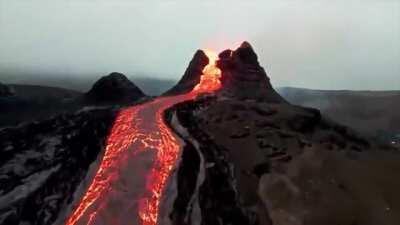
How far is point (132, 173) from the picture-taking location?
37.9 meters

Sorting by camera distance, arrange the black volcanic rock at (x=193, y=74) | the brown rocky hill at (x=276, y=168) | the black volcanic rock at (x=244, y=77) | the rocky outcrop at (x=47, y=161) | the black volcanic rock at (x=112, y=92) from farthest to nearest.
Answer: the black volcanic rock at (x=193, y=74) < the black volcanic rock at (x=112, y=92) < the black volcanic rock at (x=244, y=77) < the brown rocky hill at (x=276, y=168) < the rocky outcrop at (x=47, y=161)

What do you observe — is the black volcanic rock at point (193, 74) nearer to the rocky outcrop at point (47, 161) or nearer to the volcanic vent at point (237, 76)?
the volcanic vent at point (237, 76)

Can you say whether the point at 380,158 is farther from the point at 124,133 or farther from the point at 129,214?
the point at 129,214

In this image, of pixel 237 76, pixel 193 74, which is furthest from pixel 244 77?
pixel 193 74

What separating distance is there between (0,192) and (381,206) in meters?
27.1

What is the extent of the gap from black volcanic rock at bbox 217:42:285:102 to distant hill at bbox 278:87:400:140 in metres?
82.9

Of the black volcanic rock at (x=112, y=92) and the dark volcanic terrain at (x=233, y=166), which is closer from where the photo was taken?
the dark volcanic terrain at (x=233, y=166)

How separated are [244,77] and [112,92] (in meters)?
15.2

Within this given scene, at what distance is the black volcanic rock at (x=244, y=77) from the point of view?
58.6 metres

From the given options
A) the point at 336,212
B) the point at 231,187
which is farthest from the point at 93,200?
the point at 336,212

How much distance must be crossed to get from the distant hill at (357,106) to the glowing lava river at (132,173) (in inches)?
4118

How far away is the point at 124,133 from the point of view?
4416cm

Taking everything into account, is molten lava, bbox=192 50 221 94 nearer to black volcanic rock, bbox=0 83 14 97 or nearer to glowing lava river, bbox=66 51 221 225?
glowing lava river, bbox=66 51 221 225

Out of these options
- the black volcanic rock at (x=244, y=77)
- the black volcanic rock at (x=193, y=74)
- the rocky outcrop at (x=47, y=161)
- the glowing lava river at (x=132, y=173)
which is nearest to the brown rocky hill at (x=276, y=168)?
the glowing lava river at (x=132, y=173)
